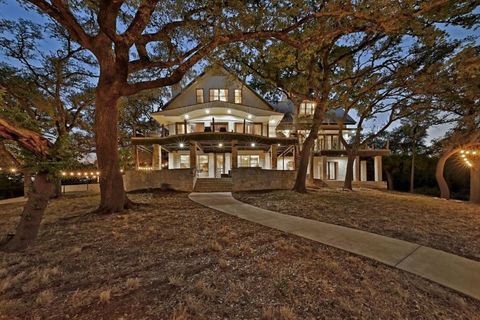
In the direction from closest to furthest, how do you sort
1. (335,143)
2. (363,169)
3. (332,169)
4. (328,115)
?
1. (328,115)
2. (335,143)
3. (332,169)
4. (363,169)

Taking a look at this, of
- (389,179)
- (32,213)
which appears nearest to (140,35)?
(32,213)

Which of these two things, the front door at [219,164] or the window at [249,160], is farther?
the window at [249,160]

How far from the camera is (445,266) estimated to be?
371 centimetres

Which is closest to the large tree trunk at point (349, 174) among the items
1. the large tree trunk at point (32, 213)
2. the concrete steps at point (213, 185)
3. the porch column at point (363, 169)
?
the porch column at point (363, 169)

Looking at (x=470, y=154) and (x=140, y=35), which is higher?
(x=140, y=35)

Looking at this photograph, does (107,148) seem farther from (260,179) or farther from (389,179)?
(389,179)

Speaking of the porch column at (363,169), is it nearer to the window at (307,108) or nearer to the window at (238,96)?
the window at (307,108)

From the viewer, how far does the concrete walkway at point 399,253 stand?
3322mm

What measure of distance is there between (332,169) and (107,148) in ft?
73.9

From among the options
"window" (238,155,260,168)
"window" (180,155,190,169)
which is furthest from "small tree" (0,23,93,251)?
"window" (238,155,260,168)

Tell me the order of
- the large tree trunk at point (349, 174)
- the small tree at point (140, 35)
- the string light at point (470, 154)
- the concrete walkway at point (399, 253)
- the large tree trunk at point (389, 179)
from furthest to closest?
the large tree trunk at point (389, 179), the large tree trunk at point (349, 174), the string light at point (470, 154), the small tree at point (140, 35), the concrete walkway at point (399, 253)

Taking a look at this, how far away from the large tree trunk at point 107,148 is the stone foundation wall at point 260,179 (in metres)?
7.76

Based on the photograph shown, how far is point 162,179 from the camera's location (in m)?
14.9

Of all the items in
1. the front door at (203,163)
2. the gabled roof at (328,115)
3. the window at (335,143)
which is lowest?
the front door at (203,163)
